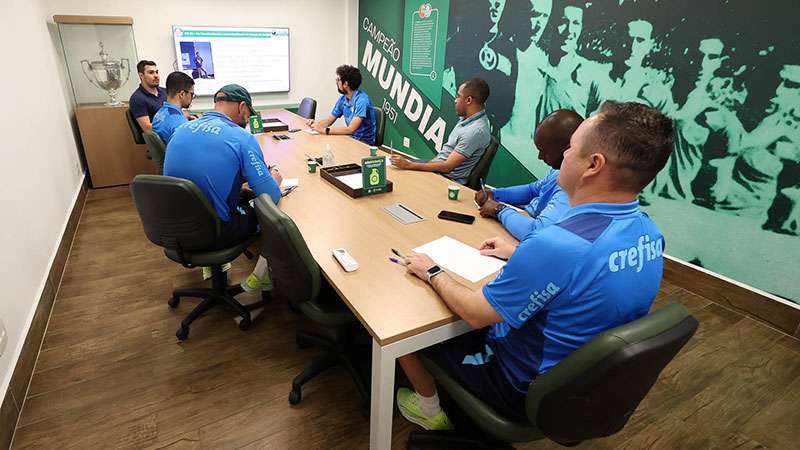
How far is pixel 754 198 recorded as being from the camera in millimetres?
2355

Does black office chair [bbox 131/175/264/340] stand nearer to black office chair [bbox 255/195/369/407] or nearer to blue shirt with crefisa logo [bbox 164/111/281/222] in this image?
blue shirt with crefisa logo [bbox 164/111/281/222]

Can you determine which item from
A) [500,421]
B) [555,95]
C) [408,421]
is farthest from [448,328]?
[555,95]

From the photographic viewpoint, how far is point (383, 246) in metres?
1.60

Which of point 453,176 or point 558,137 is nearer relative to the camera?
point 558,137

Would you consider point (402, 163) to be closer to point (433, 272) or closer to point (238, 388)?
point (433, 272)

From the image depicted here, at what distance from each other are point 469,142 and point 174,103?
2.07 meters

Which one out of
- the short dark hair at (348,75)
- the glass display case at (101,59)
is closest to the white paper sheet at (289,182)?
the short dark hair at (348,75)

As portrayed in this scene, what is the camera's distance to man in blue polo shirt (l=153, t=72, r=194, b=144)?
283 cm

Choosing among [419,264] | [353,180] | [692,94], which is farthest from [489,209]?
[692,94]

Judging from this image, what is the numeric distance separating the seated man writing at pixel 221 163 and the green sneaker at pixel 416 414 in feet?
3.45

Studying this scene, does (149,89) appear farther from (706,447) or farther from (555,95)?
(706,447)

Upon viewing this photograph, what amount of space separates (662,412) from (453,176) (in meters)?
1.78

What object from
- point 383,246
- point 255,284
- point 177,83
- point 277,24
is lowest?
point 255,284

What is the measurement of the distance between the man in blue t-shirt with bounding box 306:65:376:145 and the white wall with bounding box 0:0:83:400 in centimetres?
196
